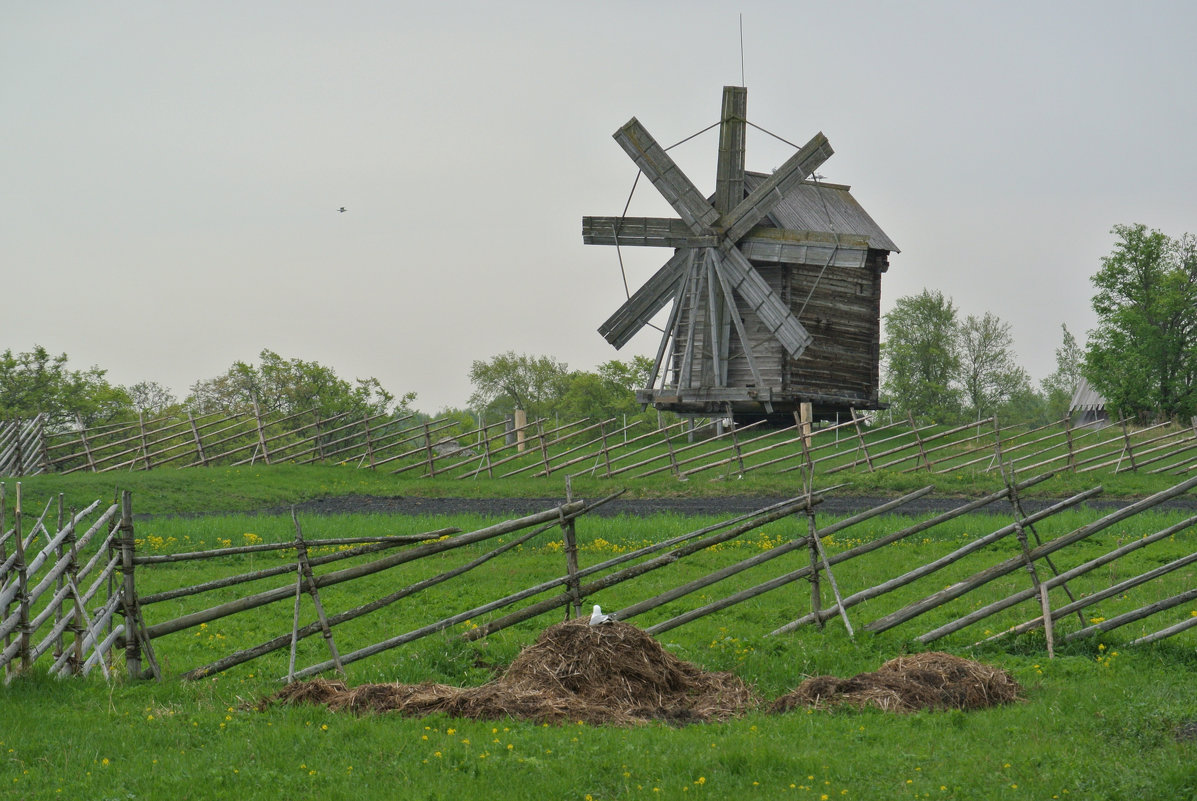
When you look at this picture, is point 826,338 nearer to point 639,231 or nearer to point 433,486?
point 639,231

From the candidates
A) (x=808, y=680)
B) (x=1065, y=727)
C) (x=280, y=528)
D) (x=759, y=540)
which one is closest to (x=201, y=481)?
(x=280, y=528)

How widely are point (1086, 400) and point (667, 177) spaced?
30.6m

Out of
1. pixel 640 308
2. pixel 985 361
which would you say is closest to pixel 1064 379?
pixel 985 361

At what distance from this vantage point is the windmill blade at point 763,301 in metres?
29.1

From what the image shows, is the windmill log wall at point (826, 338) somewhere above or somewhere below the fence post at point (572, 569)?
above

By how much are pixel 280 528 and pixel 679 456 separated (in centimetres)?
1348

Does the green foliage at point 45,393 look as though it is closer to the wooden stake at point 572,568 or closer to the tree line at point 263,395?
the tree line at point 263,395

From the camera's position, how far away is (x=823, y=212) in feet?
111

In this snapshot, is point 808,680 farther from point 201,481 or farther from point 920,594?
point 201,481

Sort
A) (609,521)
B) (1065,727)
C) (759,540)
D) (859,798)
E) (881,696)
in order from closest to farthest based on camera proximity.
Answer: (859,798) → (1065,727) → (881,696) → (759,540) → (609,521)

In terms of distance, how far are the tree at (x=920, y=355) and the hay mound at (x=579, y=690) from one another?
47.9m

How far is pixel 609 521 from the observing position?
19703mm

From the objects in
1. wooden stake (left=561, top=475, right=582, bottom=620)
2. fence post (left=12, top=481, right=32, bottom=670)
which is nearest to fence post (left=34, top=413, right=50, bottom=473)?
fence post (left=12, top=481, right=32, bottom=670)

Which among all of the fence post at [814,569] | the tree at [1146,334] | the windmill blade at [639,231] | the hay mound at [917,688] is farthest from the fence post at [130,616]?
the tree at [1146,334]
